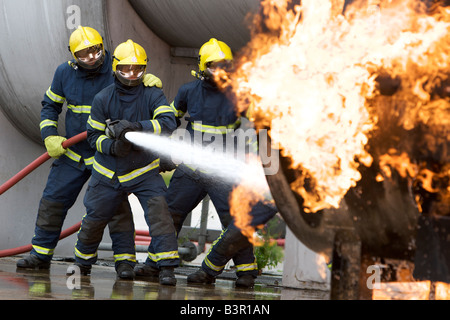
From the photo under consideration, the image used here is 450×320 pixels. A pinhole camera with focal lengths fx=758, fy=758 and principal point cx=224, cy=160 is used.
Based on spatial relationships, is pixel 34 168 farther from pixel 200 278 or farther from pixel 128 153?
pixel 200 278

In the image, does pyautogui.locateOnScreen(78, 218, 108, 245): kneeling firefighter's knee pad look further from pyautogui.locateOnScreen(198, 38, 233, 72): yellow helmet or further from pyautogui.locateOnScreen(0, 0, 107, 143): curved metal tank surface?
pyautogui.locateOnScreen(0, 0, 107, 143): curved metal tank surface

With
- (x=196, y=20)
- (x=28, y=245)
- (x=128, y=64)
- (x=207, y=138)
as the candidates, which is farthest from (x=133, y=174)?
(x=196, y=20)

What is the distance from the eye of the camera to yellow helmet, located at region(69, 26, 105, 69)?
5.29 meters

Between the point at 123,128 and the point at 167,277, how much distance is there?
38.1 inches

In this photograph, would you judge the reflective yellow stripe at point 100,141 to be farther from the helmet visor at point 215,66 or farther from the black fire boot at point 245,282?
the black fire boot at point 245,282

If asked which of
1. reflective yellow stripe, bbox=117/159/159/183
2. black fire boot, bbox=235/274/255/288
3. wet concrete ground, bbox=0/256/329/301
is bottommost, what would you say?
wet concrete ground, bbox=0/256/329/301

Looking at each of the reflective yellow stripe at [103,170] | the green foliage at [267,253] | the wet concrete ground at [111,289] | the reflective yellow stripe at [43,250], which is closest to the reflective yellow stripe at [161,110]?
the reflective yellow stripe at [103,170]

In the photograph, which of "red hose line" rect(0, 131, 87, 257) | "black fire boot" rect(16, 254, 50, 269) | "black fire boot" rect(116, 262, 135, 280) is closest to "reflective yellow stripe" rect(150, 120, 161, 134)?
"red hose line" rect(0, 131, 87, 257)

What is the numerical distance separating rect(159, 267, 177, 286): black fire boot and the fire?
1.49 metres

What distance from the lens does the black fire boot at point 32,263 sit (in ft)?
17.6

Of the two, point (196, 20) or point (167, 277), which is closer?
point (167, 277)

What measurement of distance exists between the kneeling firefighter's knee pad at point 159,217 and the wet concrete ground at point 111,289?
341 millimetres

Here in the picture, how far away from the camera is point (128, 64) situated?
16.1 feet
